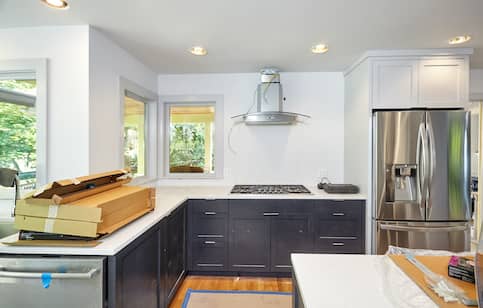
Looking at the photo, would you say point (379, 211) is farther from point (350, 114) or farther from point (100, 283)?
point (100, 283)

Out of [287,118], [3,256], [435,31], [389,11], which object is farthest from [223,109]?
[3,256]

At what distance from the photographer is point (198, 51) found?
8.37 ft

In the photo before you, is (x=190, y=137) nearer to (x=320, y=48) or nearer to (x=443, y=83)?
(x=320, y=48)

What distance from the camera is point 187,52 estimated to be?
261 cm

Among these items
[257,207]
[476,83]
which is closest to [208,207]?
[257,207]

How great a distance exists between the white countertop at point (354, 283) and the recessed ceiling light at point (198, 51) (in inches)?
82.6

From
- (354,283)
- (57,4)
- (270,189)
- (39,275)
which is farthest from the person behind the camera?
(270,189)

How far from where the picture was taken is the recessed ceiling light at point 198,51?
2.49 m

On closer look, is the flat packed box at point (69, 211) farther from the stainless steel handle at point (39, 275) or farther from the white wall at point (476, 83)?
the white wall at point (476, 83)

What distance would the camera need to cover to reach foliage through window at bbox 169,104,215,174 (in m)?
3.50

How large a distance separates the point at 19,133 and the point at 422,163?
362cm

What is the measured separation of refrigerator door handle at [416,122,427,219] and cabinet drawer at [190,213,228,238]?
1.96 metres

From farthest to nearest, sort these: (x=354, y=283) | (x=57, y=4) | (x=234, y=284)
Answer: (x=234, y=284) < (x=57, y=4) < (x=354, y=283)

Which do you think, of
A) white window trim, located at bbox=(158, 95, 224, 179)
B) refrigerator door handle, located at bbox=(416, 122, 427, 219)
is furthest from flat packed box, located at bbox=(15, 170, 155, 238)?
refrigerator door handle, located at bbox=(416, 122, 427, 219)
